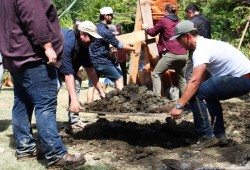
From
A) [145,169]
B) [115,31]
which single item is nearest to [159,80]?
[115,31]

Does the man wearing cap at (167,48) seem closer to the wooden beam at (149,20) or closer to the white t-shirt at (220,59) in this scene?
the wooden beam at (149,20)

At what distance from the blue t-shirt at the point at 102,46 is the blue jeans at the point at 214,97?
9.03 feet

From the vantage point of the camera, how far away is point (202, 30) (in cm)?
965

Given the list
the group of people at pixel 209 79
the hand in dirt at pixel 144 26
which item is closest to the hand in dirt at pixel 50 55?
the group of people at pixel 209 79

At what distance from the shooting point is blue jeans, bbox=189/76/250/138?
5.98 metres

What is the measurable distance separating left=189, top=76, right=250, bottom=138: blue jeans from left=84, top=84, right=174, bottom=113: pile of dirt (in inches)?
18.3

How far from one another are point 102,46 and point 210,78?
311 centimetres

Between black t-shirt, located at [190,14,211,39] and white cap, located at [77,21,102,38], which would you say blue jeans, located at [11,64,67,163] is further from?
black t-shirt, located at [190,14,211,39]

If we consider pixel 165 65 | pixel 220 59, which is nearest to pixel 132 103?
pixel 220 59

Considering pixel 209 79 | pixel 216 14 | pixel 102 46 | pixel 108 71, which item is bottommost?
pixel 216 14

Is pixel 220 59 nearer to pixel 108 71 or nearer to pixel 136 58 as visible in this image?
pixel 108 71

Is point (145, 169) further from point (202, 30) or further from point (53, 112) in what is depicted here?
point (202, 30)

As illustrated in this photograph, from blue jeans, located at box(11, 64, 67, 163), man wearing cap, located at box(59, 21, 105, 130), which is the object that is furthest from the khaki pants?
blue jeans, located at box(11, 64, 67, 163)

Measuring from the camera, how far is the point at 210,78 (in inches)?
241
